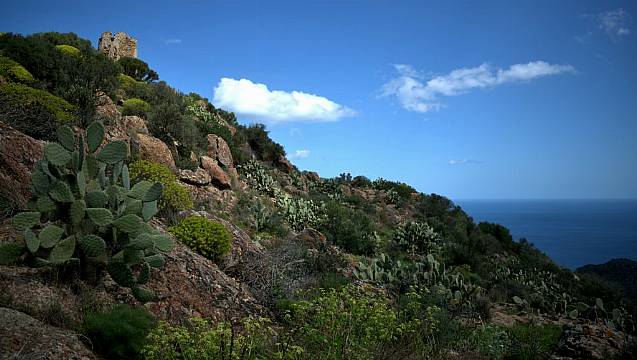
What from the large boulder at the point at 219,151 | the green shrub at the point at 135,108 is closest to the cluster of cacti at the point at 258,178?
the large boulder at the point at 219,151

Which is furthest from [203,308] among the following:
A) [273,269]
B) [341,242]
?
[341,242]

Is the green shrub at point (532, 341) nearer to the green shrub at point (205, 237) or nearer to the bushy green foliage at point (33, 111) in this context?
the green shrub at point (205, 237)

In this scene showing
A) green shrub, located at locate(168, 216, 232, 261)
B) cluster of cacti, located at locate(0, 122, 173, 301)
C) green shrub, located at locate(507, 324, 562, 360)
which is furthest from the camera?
green shrub, located at locate(168, 216, 232, 261)

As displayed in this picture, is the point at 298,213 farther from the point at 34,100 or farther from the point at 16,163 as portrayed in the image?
the point at 16,163

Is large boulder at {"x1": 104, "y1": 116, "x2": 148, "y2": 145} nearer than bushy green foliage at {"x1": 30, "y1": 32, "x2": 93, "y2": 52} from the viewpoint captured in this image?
Yes

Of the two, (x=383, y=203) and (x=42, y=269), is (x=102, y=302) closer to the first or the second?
(x=42, y=269)

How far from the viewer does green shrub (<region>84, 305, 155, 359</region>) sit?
383cm

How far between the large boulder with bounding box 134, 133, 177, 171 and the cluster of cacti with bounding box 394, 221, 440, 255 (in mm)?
9484

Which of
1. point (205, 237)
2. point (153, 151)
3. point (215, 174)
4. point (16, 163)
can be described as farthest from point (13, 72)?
point (205, 237)

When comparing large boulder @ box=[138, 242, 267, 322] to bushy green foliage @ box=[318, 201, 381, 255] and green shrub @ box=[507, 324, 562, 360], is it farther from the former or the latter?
bushy green foliage @ box=[318, 201, 381, 255]

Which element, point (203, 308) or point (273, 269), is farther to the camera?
point (273, 269)

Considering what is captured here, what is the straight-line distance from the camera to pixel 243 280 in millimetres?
6949

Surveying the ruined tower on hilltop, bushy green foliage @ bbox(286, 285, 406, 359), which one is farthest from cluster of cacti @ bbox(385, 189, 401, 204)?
the ruined tower on hilltop

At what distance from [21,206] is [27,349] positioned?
130 inches
